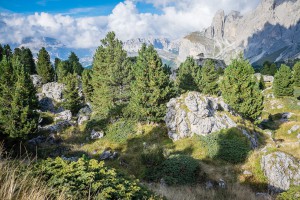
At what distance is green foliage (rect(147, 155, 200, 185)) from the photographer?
18.7m

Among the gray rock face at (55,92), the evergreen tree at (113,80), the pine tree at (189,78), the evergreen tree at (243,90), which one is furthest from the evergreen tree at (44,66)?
the evergreen tree at (243,90)

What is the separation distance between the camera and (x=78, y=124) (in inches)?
1620

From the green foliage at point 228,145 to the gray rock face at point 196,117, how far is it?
56.5 inches

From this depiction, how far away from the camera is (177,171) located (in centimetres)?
1933

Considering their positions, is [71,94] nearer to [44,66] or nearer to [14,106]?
[14,106]

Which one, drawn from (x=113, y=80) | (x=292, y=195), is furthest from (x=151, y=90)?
(x=292, y=195)

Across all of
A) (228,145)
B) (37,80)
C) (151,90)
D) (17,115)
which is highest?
(37,80)

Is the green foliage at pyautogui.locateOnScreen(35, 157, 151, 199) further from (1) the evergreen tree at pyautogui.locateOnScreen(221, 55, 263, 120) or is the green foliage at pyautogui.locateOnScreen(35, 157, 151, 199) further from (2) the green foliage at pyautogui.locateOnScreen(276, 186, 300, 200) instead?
(1) the evergreen tree at pyautogui.locateOnScreen(221, 55, 263, 120)

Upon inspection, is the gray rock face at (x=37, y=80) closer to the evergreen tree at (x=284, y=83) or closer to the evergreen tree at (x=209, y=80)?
the evergreen tree at (x=209, y=80)

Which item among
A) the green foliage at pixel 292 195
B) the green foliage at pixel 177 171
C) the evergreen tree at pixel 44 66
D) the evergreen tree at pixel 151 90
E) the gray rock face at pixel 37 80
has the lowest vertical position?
the green foliage at pixel 177 171

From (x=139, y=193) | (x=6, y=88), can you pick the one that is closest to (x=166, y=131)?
(x=6, y=88)

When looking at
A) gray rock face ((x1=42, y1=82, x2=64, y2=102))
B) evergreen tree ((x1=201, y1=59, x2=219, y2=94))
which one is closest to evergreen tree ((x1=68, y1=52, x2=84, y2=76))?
gray rock face ((x1=42, y1=82, x2=64, y2=102))

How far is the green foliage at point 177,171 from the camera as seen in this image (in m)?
18.7

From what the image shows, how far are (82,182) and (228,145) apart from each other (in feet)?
69.1
